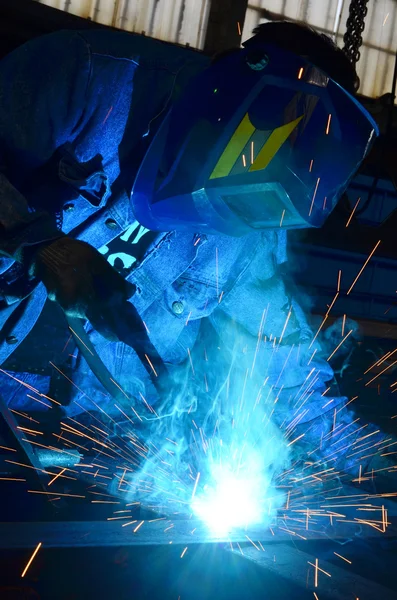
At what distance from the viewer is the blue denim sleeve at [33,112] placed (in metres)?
1.62

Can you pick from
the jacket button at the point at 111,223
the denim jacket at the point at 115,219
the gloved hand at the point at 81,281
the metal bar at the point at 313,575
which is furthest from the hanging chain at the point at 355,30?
the metal bar at the point at 313,575

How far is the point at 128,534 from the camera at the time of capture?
4.67ft

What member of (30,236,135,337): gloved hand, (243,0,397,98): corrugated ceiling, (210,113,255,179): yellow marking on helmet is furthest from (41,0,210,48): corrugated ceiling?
(30,236,135,337): gloved hand

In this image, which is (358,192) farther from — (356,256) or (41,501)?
(41,501)

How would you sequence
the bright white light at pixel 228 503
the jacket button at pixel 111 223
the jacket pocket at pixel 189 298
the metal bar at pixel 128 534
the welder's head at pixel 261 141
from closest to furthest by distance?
the metal bar at pixel 128 534
the welder's head at pixel 261 141
the bright white light at pixel 228 503
the jacket button at pixel 111 223
the jacket pocket at pixel 189 298

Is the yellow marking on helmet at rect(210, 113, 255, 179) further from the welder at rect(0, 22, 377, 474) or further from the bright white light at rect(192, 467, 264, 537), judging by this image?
the bright white light at rect(192, 467, 264, 537)

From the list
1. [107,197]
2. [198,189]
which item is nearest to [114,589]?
[198,189]

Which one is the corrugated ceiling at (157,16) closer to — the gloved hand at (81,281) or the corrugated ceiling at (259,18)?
the corrugated ceiling at (259,18)

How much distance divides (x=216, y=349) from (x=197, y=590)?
58.6 inches

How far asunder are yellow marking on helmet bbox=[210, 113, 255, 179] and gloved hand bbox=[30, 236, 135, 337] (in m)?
0.36

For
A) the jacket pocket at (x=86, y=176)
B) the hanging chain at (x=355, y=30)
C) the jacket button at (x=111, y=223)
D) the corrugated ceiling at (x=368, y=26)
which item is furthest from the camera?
the corrugated ceiling at (x=368, y=26)

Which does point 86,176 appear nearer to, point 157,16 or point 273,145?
point 273,145

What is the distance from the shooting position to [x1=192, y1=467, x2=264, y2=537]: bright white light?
67.8 inches

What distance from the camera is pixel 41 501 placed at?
1.53 meters
